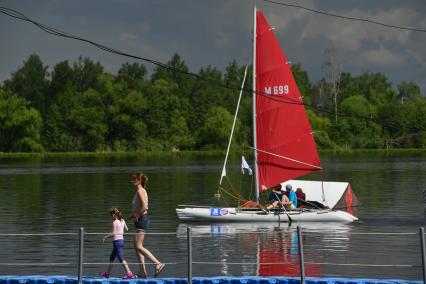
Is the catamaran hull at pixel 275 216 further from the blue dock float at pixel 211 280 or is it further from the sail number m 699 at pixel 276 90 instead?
the blue dock float at pixel 211 280

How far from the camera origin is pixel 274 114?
4312 centimetres

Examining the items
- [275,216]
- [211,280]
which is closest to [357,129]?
[275,216]

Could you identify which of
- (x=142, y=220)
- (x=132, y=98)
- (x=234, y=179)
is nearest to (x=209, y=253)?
(x=142, y=220)

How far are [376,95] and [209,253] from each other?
16791cm

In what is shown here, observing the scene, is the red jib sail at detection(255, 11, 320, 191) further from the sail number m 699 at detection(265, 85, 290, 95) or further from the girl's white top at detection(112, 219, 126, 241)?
the girl's white top at detection(112, 219, 126, 241)

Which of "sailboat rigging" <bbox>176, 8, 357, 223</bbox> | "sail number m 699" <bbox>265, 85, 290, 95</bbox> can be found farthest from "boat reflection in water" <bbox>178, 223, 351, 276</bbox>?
"sail number m 699" <bbox>265, 85, 290, 95</bbox>

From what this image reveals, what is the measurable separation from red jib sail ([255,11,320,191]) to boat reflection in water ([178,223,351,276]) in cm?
345

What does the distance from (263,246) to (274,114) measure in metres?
10.8

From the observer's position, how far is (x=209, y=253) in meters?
31.5

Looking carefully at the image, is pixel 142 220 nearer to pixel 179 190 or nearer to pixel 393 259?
pixel 393 259

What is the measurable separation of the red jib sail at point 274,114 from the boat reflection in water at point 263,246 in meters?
3.45

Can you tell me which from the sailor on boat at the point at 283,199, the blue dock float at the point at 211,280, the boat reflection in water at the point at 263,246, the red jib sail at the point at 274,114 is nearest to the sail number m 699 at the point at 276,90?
the red jib sail at the point at 274,114

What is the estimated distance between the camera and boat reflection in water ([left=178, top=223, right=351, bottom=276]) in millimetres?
27078

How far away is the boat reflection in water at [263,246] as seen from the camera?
27.1 meters
